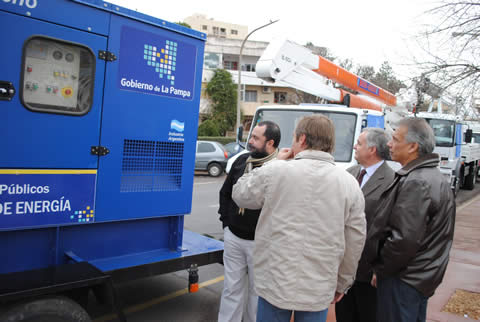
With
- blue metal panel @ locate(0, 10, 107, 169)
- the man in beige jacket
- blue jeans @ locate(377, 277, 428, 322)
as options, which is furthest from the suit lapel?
blue metal panel @ locate(0, 10, 107, 169)

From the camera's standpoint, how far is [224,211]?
12.0 ft

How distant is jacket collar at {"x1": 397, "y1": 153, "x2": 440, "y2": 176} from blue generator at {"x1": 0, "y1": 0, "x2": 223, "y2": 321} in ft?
6.58

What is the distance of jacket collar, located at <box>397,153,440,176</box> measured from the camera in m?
2.65

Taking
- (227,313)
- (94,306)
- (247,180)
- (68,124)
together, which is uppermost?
(68,124)

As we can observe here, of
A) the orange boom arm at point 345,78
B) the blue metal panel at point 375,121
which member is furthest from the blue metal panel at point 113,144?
the orange boom arm at point 345,78

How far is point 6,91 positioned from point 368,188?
281 cm

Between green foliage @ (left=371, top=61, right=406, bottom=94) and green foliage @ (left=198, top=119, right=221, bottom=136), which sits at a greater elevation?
green foliage @ (left=371, top=61, right=406, bottom=94)

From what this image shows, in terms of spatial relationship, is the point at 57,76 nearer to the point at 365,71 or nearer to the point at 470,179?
the point at 470,179

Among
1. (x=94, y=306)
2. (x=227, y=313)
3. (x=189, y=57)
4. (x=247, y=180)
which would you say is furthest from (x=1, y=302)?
(x=189, y=57)

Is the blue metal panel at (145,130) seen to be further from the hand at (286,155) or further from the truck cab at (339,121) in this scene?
the truck cab at (339,121)

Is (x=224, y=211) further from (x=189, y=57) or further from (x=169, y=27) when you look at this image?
(x=169, y=27)

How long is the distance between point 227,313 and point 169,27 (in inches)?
102

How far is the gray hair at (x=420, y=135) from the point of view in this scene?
2.71m

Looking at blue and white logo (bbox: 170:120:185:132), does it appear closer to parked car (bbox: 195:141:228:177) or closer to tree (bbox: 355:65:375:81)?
parked car (bbox: 195:141:228:177)
